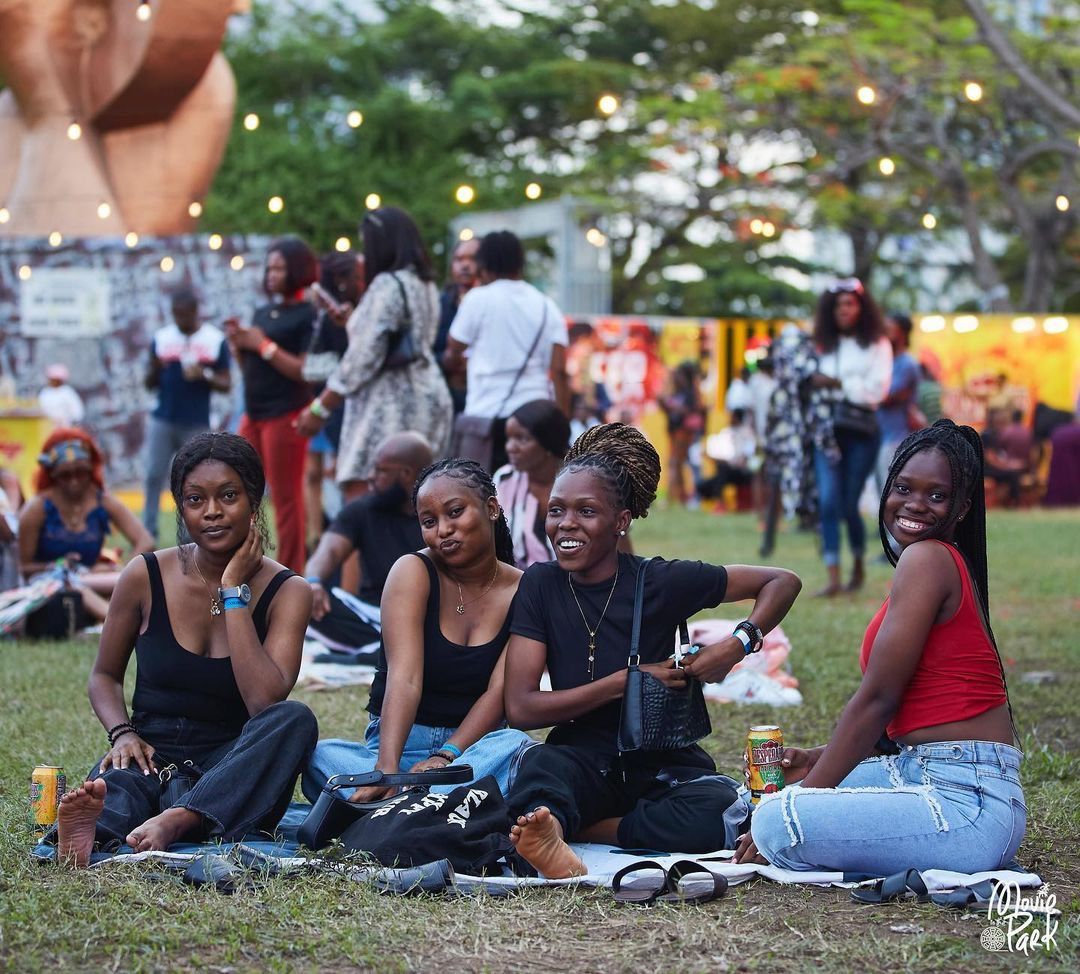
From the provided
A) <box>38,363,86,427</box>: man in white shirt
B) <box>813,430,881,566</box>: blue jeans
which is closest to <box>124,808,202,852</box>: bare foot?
<box>813,430,881,566</box>: blue jeans

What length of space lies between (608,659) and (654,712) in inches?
9.2

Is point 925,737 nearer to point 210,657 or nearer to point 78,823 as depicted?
point 210,657

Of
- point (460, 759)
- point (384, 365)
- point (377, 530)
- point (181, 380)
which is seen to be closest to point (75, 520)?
point (384, 365)

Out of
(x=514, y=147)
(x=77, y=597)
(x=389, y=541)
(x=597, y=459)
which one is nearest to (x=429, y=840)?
(x=597, y=459)

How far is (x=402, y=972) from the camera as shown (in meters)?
3.38

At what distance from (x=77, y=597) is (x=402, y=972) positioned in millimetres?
5542

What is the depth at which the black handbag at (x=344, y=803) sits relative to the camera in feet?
14.0

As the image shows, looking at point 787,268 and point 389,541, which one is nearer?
point 389,541

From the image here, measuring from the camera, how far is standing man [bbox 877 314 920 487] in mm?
11602

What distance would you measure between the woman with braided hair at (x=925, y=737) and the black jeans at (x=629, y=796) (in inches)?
9.1

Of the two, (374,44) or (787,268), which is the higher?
(374,44)

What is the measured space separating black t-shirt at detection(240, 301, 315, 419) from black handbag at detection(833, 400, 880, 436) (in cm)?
319

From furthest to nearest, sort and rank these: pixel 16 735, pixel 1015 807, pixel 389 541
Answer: pixel 389 541
pixel 16 735
pixel 1015 807

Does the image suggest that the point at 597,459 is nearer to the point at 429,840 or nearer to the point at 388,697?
the point at 388,697
